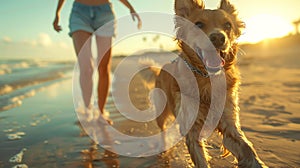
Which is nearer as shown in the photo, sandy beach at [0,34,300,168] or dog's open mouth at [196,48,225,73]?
dog's open mouth at [196,48,225,73]

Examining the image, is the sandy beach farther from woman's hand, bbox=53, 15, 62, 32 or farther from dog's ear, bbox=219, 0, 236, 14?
woman's hand, bbox=53, 15, 62, 32

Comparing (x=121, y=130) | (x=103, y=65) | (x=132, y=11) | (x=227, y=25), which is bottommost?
(x=121, y=130)

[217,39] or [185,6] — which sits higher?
[185,6]

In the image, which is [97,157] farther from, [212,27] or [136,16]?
[136,16]

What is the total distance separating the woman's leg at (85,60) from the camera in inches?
188

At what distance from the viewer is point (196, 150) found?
120 inches

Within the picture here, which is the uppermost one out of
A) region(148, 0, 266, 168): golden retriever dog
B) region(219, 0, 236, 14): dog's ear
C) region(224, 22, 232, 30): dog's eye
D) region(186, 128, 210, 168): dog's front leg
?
region(219, 0, 236, 14): dog's ear

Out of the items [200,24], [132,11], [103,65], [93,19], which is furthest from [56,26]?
[200,24]

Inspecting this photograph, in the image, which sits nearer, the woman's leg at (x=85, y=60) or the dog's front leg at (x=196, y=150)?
the dog's front leg at (x=196, y=150)

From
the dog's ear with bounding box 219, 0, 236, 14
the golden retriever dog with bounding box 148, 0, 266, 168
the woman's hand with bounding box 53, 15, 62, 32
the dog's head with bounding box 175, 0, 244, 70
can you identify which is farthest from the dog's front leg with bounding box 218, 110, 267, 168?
the woman's hand with bounding box 53, 15, 62, 32

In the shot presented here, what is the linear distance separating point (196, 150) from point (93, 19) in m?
2.75

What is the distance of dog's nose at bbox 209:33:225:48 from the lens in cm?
296

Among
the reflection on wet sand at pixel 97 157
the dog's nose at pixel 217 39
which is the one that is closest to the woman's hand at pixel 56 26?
the reflection on wet sand at pixel 97 157

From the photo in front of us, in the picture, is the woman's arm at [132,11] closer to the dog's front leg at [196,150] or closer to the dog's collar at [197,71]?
the dog's collar at [197,71]
